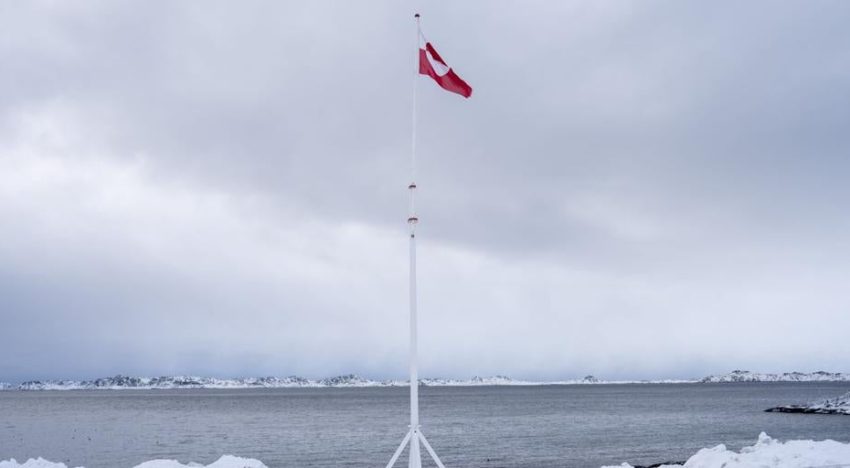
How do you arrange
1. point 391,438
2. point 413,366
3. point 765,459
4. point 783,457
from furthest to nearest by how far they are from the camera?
1. point 391,438
2. point 783,457
3. point 765,459
4. point 413,366

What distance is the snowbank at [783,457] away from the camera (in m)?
24.2

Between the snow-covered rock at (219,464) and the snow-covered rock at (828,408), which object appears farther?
the snow-covered rock at (828,408)

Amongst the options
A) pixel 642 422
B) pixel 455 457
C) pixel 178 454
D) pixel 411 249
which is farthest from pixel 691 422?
pixel 411 249

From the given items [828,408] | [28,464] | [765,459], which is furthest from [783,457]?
[828,408]

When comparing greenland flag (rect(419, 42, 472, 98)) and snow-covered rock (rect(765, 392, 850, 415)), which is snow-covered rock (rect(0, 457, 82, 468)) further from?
snow-covered rock (rect(765, 392, 850, 415))

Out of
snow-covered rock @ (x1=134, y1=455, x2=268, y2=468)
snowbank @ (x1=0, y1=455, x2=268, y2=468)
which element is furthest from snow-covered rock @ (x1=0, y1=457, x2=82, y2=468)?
snow-covered rock @ (x1=134, y1=455, x2=268, y2=468)

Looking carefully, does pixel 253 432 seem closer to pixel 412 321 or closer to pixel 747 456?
pixel 747 456

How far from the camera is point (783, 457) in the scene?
86.2ft

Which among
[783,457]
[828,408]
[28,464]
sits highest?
[783,457]

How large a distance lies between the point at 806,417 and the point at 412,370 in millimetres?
103074

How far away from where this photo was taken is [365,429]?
3278 inches

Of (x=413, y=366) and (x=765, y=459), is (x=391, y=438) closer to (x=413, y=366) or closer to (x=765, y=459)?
(x=765, y=459)

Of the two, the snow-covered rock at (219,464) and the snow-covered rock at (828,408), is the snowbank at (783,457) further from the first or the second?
the snow-covered rock at (828,408)

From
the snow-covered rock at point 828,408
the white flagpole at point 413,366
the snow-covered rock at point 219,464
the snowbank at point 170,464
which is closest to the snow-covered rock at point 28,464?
the snowbank at point 170,464
